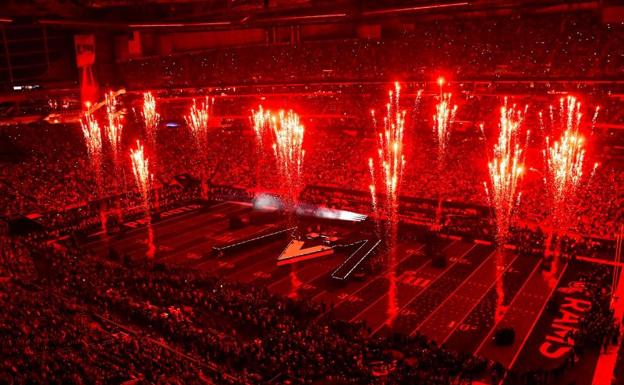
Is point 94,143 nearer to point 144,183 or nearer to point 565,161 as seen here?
point 144,183

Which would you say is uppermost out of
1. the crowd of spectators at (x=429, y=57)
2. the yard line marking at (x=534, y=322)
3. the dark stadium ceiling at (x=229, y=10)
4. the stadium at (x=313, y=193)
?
the dark stadium ceiling at (x=229, y=10)

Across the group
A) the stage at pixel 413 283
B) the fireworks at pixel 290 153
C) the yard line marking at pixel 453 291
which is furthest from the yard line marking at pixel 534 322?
the fireworks at pixel 290 153

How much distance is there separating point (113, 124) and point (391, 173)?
2151cm

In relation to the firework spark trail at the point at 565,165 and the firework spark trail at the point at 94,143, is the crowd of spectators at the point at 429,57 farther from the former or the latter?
the firework spark trail at the point at 94,143

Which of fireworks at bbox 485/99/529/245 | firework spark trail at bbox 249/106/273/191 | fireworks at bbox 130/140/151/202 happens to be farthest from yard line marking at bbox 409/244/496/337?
fireworks at bbox 130/140/151/202

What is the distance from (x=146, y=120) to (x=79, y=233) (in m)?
16.1

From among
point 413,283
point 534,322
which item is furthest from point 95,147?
point 534,322

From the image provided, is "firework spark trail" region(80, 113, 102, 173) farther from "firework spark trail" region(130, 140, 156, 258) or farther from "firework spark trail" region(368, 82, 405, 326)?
"firework spark trail" region(368, 82, 405, 326)

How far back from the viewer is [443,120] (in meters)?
36.8

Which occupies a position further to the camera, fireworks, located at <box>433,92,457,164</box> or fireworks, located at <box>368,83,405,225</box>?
fireworks, located at <box>433,92,457,164</box>

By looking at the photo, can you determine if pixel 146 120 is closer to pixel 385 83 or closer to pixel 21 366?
pixel 385 83

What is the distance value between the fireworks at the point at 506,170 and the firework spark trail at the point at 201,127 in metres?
17.3

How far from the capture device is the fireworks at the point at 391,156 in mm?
31400

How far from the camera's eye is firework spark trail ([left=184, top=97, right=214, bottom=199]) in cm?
3919
